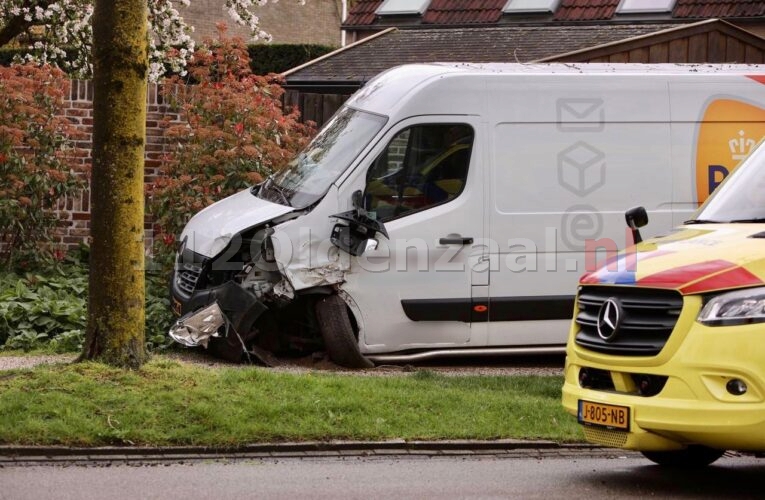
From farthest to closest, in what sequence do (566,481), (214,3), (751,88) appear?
1. (214,3)
2. (751,88)
3. (566,481)

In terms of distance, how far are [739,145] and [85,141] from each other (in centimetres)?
746

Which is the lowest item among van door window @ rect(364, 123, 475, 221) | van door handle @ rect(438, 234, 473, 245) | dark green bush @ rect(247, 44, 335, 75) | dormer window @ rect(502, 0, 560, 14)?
van door handle @ rect(438, 234, 473, 245)

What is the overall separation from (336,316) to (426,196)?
4.22ft

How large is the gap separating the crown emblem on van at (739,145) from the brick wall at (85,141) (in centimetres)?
660

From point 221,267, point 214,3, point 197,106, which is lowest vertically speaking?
point 221,267

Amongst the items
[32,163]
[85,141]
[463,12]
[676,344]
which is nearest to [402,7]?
[463,12]

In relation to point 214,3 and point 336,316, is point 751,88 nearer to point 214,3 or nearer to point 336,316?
point 336,316

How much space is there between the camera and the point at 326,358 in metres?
11.9

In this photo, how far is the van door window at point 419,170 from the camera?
11703mm

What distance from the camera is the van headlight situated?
6.83 m

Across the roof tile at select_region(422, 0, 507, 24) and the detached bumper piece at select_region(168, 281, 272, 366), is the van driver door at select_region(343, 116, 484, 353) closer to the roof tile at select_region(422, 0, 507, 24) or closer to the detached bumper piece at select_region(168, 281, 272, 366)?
the detached bumper piece at select_region(168, 281, 272, 366)

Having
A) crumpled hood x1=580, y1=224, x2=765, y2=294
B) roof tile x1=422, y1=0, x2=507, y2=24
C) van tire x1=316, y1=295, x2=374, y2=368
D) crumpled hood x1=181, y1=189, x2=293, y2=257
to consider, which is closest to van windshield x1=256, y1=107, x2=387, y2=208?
crumpled hood x1=181, y1=189, x2=293, y2=257

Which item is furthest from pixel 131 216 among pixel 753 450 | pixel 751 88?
pixel 751 88

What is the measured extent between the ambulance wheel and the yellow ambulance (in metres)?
0.80
